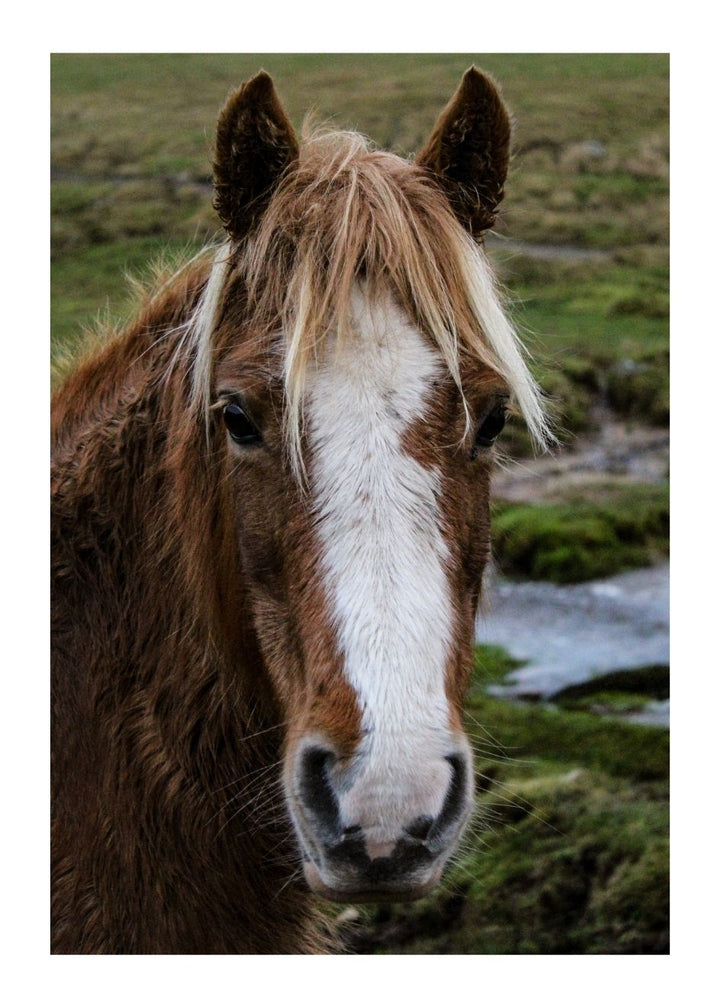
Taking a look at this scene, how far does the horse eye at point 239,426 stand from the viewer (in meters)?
1.93

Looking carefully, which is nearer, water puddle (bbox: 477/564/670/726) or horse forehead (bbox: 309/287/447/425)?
horse forehead (bbox: 309/287/447/425)

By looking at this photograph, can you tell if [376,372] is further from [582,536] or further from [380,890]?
[582,536]

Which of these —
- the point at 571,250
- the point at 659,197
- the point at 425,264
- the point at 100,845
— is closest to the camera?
the point at 425,264

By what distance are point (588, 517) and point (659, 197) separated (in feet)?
4.33

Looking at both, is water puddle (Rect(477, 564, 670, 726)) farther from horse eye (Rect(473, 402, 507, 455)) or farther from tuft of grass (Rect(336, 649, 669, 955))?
horse eye (Rect(473, 402, 507, 455))

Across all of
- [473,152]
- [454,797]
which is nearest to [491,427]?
[473,152]

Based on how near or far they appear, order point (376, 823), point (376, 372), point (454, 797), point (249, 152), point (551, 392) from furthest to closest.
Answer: point (551, 392)
point (249, 152)
point (376, 372)
point (454, 797)
point (376, 823)

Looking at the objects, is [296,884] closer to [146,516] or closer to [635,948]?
[146,516]

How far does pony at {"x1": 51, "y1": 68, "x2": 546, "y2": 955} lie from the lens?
5.48 feet

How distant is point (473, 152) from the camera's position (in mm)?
2137

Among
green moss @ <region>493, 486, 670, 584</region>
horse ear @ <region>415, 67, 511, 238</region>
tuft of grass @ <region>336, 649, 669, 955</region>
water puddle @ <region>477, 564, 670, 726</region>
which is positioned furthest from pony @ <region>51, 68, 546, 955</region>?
green moss @ <region>493, 486, 670, 584</region>

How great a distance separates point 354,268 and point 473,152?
17.3 inches
